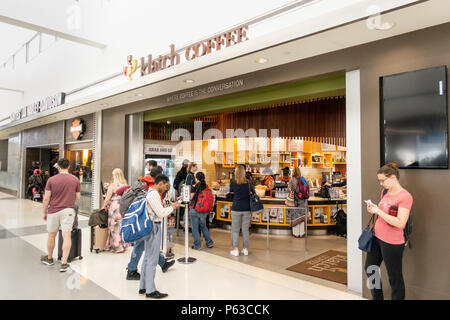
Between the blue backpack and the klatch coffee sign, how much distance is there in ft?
23.2

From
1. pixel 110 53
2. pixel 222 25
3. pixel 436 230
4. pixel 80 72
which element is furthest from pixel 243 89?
pixel 80 72

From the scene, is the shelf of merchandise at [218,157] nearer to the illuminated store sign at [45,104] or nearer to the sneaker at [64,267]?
the illuminated store sign at [45,104]

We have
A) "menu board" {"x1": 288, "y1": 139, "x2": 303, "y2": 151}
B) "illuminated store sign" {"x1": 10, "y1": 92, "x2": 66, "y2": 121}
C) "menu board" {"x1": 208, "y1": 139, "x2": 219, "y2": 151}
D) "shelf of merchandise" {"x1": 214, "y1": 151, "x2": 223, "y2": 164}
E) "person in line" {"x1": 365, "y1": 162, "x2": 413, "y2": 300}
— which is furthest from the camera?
"shelf of merchandise" {"x1": 214, "y1": 151, "x2": 223, "y2": 164}

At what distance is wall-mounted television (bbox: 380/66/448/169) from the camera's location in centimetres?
307

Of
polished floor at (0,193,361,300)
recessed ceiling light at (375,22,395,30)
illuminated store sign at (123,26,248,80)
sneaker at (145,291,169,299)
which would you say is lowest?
polished floor at (0,193,361,300)

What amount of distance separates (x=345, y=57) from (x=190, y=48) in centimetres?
250

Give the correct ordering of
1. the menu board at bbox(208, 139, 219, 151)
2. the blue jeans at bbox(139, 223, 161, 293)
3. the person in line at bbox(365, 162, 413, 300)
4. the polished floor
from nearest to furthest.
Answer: the person in line at bbox(365, 162, 413, 300)
the blue jeans at bbox(139, 223, 161, 293)
the polished floor
the menu board at bbox(208, 139, 219, 151)

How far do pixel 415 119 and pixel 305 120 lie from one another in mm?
2772

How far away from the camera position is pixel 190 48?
498cm

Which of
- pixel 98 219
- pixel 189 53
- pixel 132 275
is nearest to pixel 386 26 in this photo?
pixel 189 53

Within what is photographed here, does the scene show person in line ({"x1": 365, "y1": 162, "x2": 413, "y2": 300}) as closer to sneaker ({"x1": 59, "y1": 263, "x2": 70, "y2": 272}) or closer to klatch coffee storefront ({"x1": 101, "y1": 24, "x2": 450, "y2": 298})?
klatch coffee storefront ({"x1": 101, "y1": 24, "x2": 450, "y2": 298})

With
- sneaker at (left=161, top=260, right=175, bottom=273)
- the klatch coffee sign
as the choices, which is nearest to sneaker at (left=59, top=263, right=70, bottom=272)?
sneaker at (left=161, top=260, right=175, bottom=273)
